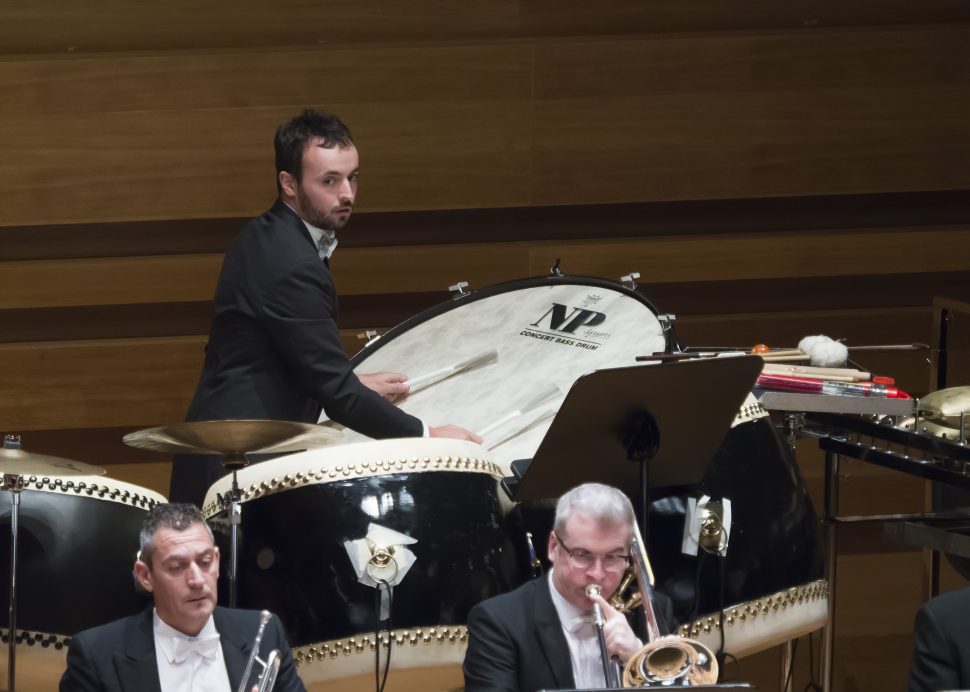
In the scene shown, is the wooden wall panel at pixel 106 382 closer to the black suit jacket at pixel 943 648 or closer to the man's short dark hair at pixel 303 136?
the man's short dark hair at pixel 303 136

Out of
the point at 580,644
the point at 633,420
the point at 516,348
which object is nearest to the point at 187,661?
the point at 580,644

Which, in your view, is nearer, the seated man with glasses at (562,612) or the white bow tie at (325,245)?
the seated man with glasses at (562,612)

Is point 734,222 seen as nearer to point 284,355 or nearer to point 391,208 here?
point 391,208

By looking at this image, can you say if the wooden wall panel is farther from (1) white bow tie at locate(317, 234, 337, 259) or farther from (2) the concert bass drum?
(1) white bow tie at locate(317, 234, 337, 259)

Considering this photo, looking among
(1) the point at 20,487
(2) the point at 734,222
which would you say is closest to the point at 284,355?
(1) the point at 20,487

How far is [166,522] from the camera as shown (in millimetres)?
2885

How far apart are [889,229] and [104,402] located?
8.42ft

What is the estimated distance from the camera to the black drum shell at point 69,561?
3.16 metres

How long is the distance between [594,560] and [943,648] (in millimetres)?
606

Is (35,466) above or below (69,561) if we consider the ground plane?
above

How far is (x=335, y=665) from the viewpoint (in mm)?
3139

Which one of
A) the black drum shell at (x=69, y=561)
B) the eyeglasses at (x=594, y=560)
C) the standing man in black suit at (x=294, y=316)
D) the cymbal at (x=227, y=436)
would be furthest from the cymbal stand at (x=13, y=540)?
the eyeglasses at (x=594, y=560)

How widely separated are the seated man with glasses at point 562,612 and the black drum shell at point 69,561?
0.73m

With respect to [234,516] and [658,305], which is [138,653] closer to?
[234,516]
